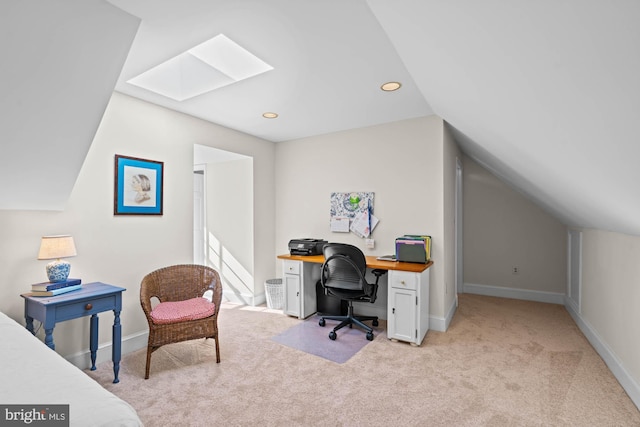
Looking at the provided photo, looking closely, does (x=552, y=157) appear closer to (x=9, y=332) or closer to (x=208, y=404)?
(x=208, y=404)

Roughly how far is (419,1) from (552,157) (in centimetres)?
124

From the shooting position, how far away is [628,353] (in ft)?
7.03

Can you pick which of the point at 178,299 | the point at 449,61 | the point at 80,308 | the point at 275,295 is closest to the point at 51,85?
the point at 80,308

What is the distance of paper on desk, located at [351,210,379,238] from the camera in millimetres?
3727

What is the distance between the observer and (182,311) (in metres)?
2.52

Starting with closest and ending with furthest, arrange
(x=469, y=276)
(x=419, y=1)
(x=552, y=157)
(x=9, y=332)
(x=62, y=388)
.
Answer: (x=62, y=388), (x=419, y=1), (x=9, y=332), (x=552, y=157), (x=469, y=276)

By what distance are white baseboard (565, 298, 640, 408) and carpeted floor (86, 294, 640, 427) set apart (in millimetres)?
53

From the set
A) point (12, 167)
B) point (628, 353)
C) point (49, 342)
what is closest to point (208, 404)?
point (49, 342)

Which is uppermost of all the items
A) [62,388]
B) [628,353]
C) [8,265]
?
[8,265]

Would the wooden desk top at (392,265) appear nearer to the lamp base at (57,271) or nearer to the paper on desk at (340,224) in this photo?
the paper on desk at (340,224)

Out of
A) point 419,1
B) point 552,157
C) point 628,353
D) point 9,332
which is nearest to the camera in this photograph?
point 419,1

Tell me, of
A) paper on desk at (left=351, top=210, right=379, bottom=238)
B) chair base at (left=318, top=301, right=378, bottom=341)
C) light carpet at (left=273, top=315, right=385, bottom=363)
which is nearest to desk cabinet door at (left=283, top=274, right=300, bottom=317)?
light carpet at (left=273, top=315, right=385, bottom=363)

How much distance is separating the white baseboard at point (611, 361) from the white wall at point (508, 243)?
3.05 feet
